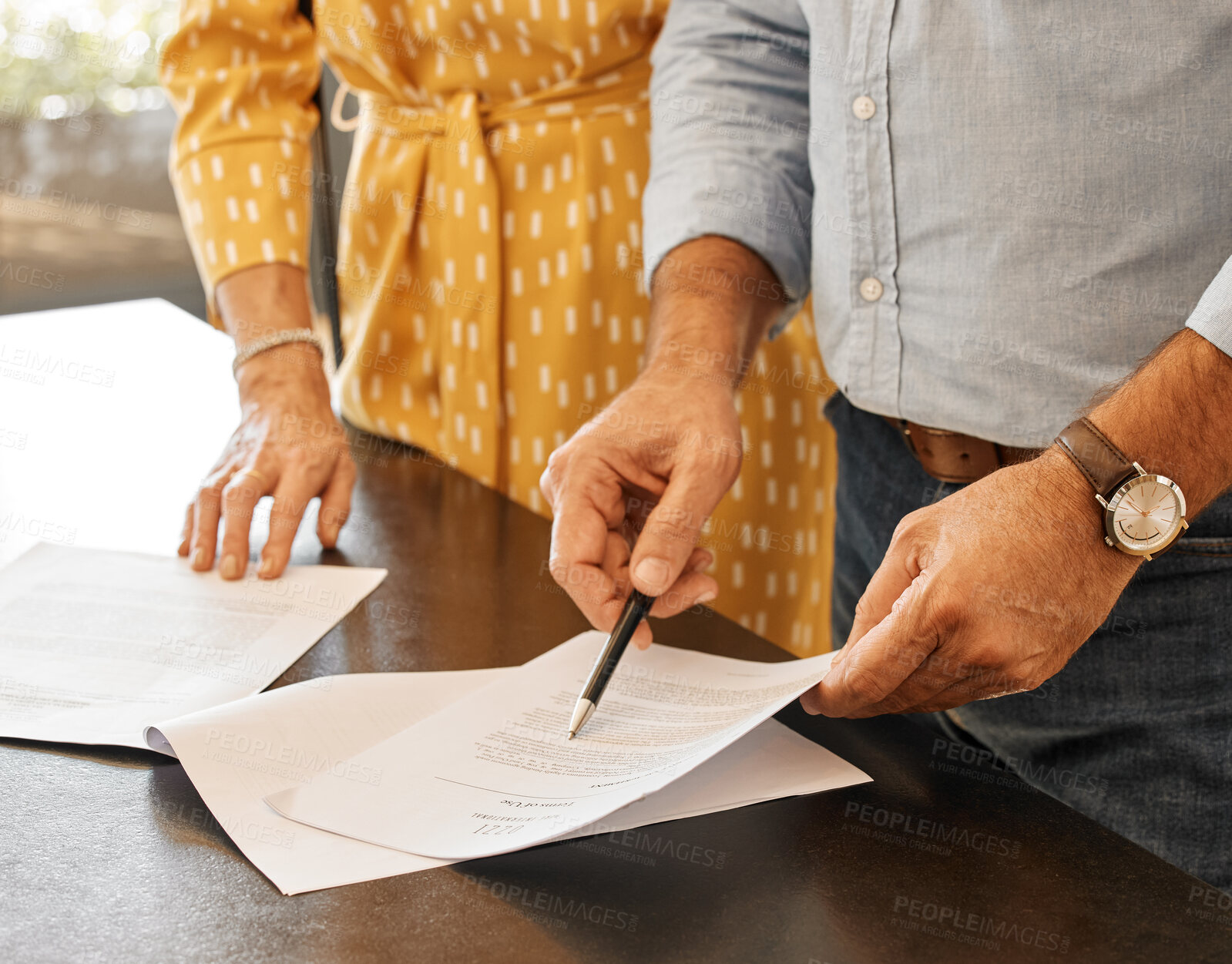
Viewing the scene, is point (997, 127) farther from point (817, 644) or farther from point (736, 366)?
point (817, 644)

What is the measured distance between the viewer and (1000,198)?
956mm

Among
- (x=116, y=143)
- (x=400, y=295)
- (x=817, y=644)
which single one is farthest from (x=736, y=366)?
(x=116, y=143)

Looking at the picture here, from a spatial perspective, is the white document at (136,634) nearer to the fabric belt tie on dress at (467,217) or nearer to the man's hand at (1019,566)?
the fabric belt tie on dress at (467,217)

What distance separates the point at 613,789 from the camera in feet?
2.18

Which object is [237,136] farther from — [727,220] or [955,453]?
[955,453]

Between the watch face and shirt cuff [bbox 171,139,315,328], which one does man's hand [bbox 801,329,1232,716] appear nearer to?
the watch face

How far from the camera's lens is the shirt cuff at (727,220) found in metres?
1.16

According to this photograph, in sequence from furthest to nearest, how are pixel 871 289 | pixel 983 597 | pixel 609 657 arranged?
pixel 871 289 < pixel 609 657 < pixel 983 597

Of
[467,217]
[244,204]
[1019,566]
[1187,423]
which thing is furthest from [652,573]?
[244,204]

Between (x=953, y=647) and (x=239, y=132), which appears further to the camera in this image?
(x=239, y=132)

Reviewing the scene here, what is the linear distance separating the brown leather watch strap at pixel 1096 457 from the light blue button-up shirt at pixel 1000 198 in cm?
10

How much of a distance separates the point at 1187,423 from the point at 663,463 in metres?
0.44

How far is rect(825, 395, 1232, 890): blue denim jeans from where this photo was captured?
36.2 inches

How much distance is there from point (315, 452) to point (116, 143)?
2973mm
